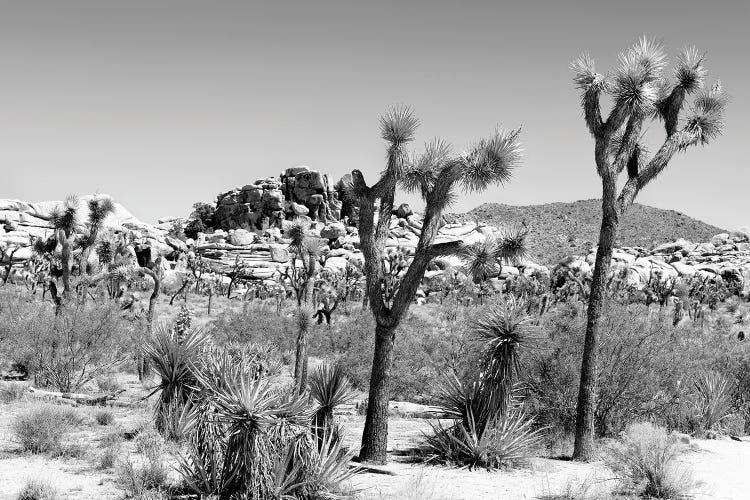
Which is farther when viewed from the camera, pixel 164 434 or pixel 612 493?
pixel 164 434

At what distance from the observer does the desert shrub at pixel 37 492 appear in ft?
29.5

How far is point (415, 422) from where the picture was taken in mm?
18391

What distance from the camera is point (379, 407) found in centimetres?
1191

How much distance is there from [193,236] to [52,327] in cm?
9182

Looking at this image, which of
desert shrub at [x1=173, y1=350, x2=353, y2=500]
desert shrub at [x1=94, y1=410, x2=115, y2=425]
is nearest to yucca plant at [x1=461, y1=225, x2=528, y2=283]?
desert shrub at [x1=173, y1=350, x2=353, y2=500]

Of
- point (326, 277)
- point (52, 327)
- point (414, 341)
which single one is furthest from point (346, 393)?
point (326, 277)

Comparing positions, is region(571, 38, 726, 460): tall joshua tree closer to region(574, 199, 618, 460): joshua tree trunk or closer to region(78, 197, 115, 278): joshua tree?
region(574, 199, 618, 460): joshua tree trunk

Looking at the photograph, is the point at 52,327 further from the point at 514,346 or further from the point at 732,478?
the point at 732,478

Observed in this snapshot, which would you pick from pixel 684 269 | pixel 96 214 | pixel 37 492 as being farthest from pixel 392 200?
pixel 684 269

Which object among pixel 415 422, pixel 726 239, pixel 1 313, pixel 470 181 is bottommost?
pixel 415 422

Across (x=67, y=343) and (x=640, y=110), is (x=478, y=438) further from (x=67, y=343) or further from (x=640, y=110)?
(x=67, y=343)

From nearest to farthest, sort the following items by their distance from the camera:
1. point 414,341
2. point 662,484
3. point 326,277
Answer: point 662,484
point 414,341
point 326,277

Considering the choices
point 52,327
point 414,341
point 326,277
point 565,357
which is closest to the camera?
point 565,357

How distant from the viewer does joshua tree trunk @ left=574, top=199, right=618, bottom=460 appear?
13.1 metres
